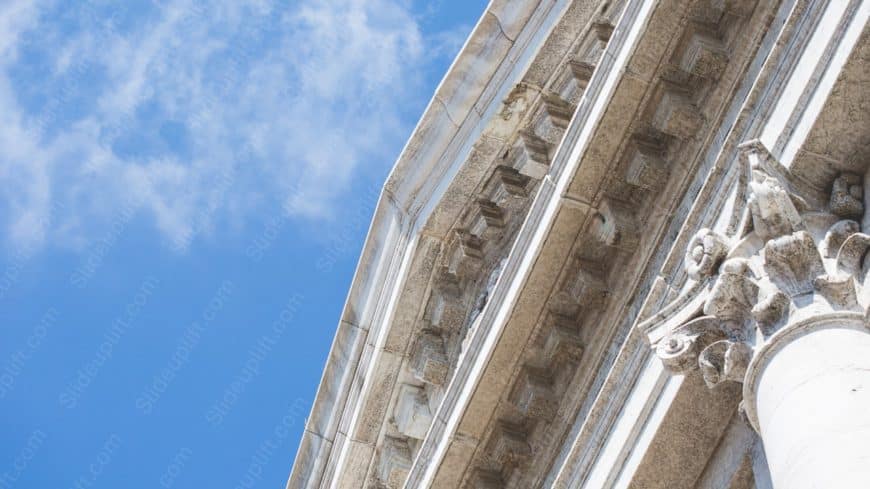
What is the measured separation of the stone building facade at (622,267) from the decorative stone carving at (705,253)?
0.02 metres

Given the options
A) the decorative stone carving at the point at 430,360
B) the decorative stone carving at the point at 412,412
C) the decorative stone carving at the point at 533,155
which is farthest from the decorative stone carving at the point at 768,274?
the decorative stone carving at the point at 412,412

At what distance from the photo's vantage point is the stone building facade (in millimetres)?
7930

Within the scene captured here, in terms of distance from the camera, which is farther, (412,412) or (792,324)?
(412,412)

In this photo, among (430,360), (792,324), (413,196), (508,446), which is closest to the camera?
(792,324)

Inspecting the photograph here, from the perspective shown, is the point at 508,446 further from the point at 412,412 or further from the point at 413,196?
the point at 413,196

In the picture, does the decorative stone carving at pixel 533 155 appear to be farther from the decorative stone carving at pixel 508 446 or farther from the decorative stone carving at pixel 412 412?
the decorative stone carving at pixel 412 412

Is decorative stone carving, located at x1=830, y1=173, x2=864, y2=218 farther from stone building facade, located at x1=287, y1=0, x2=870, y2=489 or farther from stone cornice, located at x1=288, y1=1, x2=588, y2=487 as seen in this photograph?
stone cornice, located at x1=288, y1=1, x2=588, y2=487

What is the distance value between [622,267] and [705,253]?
8.45ft

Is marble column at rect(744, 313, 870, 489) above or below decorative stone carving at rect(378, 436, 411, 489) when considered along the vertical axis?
below

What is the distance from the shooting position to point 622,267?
11.3m

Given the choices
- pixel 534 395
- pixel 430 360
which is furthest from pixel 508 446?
pixel 430 360

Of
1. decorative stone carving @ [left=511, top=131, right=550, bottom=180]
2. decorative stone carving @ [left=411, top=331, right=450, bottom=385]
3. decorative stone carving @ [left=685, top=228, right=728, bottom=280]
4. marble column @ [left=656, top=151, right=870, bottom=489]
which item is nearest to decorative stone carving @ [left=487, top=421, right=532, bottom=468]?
decorative stone carving @ [left=411, top=331, right=450, bottom=385]

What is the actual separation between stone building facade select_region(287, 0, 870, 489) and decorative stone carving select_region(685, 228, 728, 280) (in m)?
0.02

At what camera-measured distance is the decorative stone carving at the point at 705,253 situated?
8.70 m
